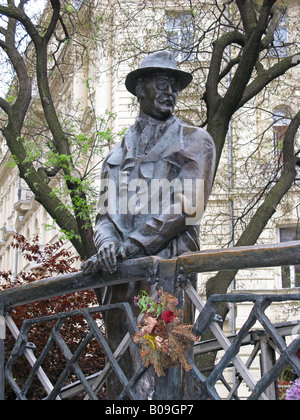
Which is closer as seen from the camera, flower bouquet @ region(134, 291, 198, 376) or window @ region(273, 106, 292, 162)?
flower bouquet @ region(134, 291, 198, 376)

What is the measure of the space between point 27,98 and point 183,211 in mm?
8300

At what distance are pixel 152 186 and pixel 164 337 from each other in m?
1.22

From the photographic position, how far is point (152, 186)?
4.01 m

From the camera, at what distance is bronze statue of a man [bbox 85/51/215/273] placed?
Answer: 12.4ft

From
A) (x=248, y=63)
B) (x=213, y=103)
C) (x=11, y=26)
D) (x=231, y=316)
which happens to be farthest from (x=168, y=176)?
(x=231, y=316)

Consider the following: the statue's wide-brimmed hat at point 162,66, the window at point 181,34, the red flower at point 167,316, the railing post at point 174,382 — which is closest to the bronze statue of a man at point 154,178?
the statue's wide-brimmed hat at point 162,66

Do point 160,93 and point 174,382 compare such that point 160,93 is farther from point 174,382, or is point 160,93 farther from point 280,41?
point 280,41

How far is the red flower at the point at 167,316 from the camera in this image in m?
2.92

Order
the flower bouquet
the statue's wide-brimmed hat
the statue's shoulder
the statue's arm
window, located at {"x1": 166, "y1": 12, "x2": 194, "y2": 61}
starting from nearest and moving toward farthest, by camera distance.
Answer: the flower bouquet
the statue's arm
the statue's shoulder
the statue's wide-brimmed hat
window, located at {"x1": 166, "y1": 12, "x2": 194, "y2": 61}

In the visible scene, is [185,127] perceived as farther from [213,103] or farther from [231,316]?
[231,316]

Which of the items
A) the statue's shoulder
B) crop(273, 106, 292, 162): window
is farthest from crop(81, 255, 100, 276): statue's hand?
crop(273, 106, 292, 162): window

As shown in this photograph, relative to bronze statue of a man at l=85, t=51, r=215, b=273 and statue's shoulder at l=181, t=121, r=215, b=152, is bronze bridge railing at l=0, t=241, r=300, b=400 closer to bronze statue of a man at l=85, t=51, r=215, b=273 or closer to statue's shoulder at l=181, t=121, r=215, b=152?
bronze statue of a man at l=85, t=51, r=215, b=273

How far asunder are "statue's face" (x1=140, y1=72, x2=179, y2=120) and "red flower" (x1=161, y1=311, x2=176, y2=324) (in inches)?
64.3
